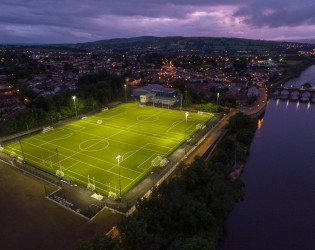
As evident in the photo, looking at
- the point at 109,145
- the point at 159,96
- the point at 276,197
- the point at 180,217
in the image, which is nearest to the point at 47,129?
the point at 109,145

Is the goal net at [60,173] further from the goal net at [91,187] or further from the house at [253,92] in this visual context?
the house at [253,92]

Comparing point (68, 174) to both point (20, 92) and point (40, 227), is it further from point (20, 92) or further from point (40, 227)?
point (20, 92)

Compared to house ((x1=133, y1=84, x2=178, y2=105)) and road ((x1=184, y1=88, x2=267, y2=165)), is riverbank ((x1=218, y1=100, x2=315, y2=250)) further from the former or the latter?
house ((x1=133, y1=84, x2=178, y2=105))

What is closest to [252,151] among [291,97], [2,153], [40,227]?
[40,227]

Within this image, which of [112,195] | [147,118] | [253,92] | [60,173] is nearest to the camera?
[112,195]

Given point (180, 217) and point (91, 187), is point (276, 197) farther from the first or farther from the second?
point (91, 187)
